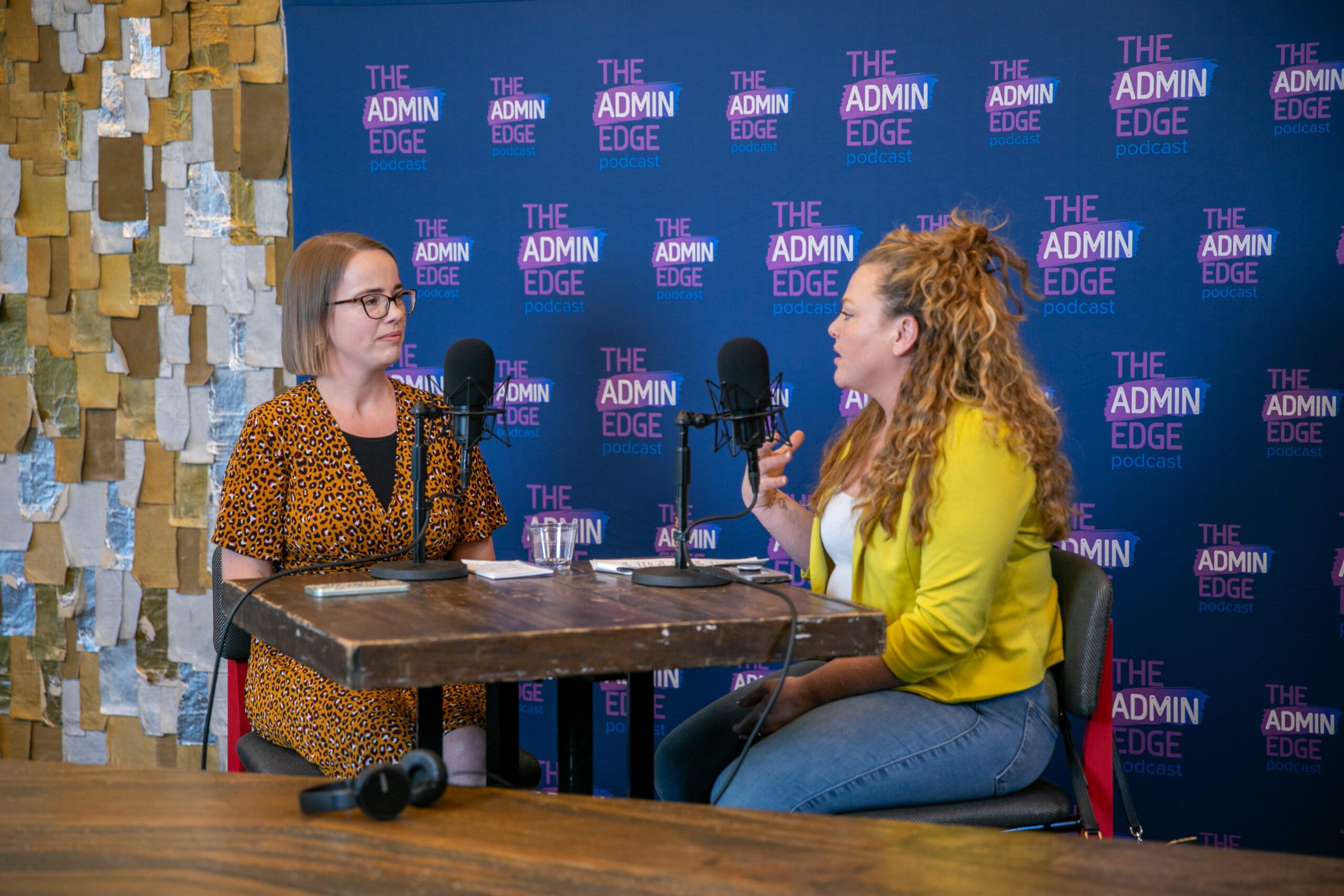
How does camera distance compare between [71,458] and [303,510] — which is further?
[71,458]

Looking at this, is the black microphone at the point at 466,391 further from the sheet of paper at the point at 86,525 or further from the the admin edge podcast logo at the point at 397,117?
the sheet of paper at the point at 86,525

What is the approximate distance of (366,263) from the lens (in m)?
2.29

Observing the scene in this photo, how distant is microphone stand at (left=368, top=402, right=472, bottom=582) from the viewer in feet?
5.99

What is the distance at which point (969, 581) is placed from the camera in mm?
1716

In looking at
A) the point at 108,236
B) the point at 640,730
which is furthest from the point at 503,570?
the point at 108,236

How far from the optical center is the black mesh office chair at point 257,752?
1917mm

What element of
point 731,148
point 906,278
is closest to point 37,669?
point 731,148

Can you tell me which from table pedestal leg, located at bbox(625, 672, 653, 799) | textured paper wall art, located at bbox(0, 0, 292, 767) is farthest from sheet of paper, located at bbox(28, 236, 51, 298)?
table pedestal leg, located at bbox(625, 672, 653, 799)

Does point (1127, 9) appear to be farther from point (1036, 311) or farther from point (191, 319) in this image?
point (191, 319)

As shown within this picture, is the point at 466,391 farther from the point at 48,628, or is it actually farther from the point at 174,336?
A: the point at 48,628

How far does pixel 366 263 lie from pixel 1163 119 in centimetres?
195

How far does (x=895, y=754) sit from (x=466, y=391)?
90 cm

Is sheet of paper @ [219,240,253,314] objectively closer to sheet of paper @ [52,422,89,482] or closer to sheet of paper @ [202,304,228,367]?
sheet of paper @ [202,304,228,367]

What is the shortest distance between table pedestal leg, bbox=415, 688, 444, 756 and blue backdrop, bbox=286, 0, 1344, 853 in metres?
1.44
